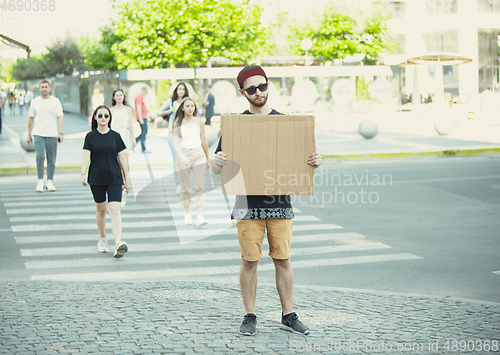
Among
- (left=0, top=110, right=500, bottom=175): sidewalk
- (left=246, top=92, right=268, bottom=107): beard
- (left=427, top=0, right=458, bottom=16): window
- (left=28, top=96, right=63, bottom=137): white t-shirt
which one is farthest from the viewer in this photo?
(left=427, top=0, right=458, bottom=16): window

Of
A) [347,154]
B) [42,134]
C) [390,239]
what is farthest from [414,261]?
[347,154]

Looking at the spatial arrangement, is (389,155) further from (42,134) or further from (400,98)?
(400,98)

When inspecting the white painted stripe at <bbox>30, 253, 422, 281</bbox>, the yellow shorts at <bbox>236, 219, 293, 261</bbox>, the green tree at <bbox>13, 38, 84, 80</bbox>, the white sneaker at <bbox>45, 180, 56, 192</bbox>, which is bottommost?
the white painted stripe at <bbox>30, 253, 422, 281</bbox>

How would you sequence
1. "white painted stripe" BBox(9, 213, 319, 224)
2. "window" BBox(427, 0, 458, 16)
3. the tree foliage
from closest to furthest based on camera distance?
"white painted stripe" BBox(9, 213, 319, 224) < the tree foliage < "window" BBox(427, 0, 458, 16)

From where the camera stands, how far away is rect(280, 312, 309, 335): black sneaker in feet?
14.9

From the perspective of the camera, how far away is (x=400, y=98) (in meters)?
A: 45.2

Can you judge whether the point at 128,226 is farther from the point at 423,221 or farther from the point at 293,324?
the point at 293,324

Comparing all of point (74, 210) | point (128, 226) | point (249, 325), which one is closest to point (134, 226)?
point (128, 226)

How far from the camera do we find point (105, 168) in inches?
296

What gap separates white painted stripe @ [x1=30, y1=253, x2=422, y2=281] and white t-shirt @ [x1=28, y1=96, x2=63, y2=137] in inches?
218

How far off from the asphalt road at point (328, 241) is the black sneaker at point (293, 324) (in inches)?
69.1

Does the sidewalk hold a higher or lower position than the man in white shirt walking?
lower

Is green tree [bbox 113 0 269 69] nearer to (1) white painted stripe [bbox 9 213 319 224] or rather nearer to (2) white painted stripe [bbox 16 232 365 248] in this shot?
(1) white painted stripe [bbox 9 213 319 224]

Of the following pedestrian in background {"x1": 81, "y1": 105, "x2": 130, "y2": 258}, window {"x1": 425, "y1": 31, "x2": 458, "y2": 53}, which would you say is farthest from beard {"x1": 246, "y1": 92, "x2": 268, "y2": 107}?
window {"x1": 425, "y1": 31, "x2": 458, "y2": 53}
